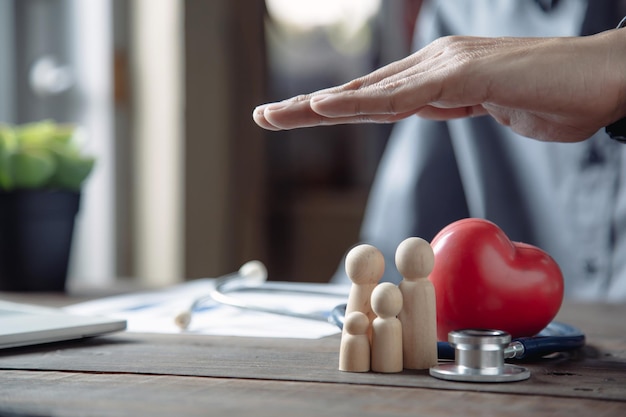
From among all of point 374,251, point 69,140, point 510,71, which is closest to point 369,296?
point 374,251

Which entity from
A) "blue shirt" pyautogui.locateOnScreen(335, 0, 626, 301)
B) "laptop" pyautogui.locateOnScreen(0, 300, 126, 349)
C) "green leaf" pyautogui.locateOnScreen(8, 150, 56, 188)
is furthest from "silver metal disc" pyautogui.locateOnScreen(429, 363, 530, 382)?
"blue shirt" pyautogui.locateOnScreen(335, 0, 626, 301)

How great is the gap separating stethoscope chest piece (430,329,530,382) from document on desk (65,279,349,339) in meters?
0.25

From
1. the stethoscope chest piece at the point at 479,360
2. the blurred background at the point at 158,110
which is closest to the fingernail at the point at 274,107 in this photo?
the stethoscope chest piece at the point at 479,360

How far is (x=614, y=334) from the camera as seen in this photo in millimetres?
896

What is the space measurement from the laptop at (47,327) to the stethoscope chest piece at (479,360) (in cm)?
Result: 36

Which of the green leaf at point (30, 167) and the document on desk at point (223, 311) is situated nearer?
the document on desk at point (223, 311)

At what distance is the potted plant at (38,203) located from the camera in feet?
4.20

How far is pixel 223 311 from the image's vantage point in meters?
1.06

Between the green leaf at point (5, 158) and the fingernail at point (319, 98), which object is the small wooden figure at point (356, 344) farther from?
the green leaf at point (5, 158)

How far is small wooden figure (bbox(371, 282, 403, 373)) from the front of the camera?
0.64m

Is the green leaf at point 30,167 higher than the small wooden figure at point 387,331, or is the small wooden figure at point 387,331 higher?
the green leaf at point 30,167

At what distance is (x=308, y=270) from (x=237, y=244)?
0.51 meters

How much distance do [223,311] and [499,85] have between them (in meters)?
0.47

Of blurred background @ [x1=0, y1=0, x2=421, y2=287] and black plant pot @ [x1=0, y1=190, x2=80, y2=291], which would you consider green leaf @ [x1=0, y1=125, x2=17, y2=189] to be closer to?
black plant pot @ [x1=0, y1=190, x2=80, y2=291]
